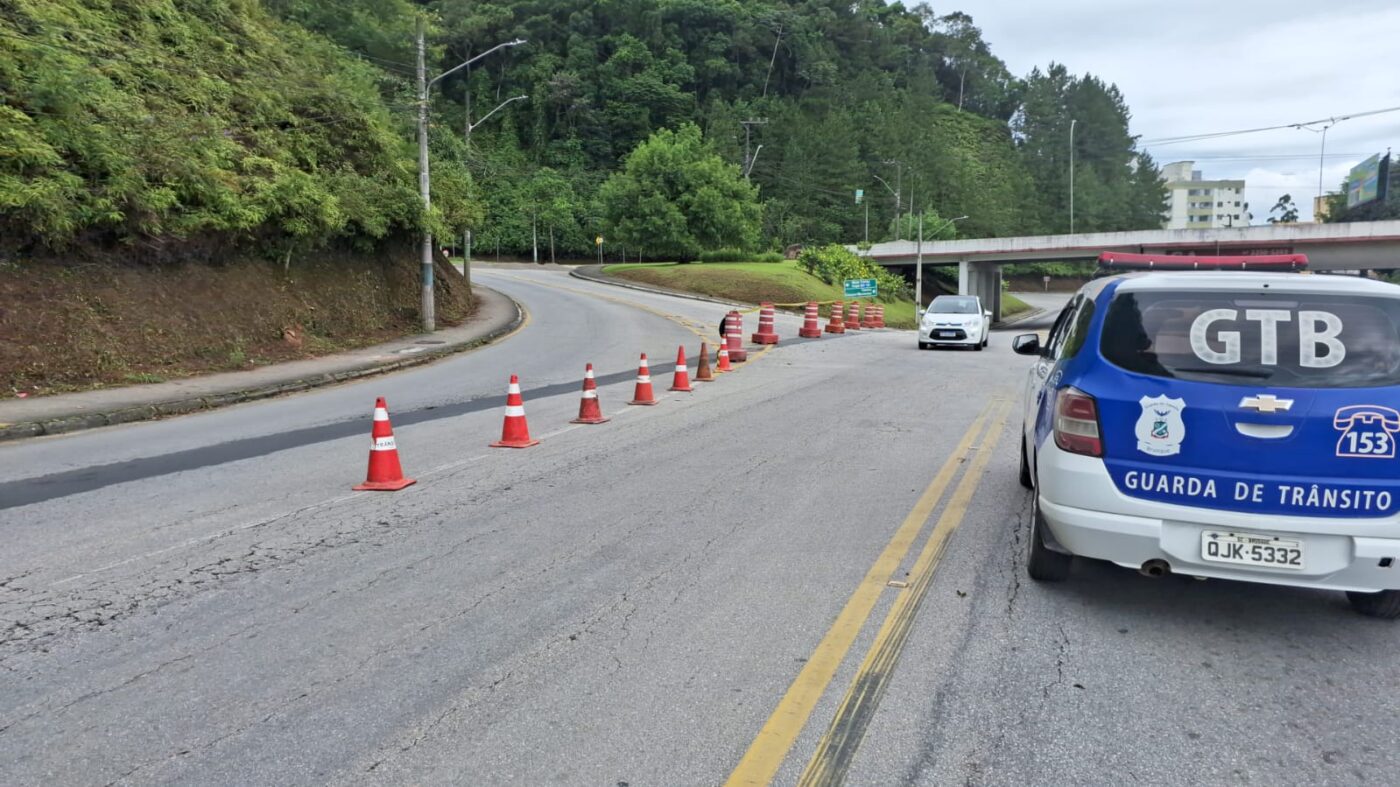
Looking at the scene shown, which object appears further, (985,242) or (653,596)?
(985,242)

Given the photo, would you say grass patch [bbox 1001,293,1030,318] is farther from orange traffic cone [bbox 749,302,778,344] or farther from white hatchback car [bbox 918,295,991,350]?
orange traffic cone [bbox 749,302,778,344]

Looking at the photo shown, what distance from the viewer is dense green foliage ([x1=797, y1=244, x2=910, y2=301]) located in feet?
181

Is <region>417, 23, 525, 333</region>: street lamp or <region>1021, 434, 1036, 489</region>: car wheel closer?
<region>1021, 434, 1036, 489</region>: car wheel

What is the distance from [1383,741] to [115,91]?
21.6 meters

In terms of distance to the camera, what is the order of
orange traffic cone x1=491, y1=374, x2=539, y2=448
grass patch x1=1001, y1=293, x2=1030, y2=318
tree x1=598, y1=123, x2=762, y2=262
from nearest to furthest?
orange traffic cone x1=491, y1=374, x2=539, y2=448
tree x1=598, y1=123, x2=762, y2=262
grass patch x1=1001, y1=293, x2=1030, y2=318

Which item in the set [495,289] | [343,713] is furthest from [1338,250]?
[343,713]

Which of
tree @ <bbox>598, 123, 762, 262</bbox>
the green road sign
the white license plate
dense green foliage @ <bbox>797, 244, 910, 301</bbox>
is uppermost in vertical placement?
tree @ <bbox>598, 123, 762, 262</bbox>

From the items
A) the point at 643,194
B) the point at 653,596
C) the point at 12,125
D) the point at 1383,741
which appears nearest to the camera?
the point at 1383,741

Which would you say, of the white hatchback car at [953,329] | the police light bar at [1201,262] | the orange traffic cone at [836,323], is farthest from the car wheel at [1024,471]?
the orange traffic cone at [836,323]

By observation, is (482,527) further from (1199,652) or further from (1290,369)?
(1290,369)

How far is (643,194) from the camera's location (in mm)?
61500

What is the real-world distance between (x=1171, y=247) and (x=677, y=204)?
31783mm

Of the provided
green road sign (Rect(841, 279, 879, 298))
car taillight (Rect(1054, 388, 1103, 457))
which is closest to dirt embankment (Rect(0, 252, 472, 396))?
car taillight (Rect(1054, 388, 1103, 457))

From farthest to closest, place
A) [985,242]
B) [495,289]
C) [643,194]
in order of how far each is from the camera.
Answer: [985,242]
[643,194]
[495,289]
